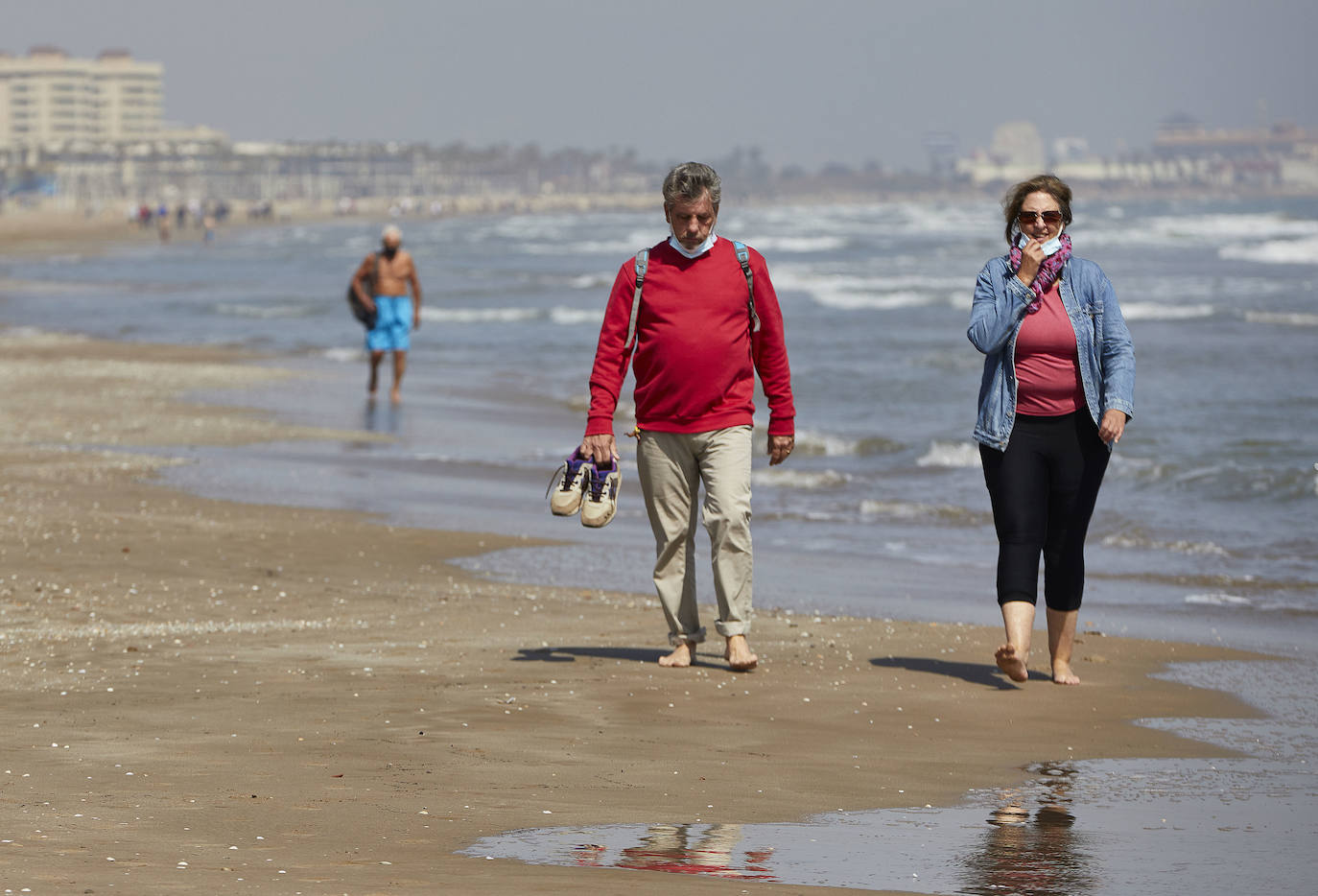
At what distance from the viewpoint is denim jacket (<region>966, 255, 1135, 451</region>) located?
5641mm

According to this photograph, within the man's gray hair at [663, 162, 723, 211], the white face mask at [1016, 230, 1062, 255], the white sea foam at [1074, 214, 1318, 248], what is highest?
the white sea foam at [1074, 214, 1318, 248]

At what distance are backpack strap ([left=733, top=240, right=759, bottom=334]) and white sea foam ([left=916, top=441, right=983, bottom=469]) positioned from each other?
23.4 ft

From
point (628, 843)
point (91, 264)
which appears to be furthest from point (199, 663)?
point (91, 264)

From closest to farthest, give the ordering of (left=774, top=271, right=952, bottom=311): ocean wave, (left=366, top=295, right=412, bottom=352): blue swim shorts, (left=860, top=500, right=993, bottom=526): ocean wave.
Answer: (left=860, top=500, right=993, bottom=526): ocean wave → (left=366, top=295, right=412, bottom=352): blue swim shorts → (left=774, top=271, right=952, bottom=311): ocean wave

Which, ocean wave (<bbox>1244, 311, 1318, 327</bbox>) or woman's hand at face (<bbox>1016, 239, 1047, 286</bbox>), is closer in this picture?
woman's hand at face (<bbox>1016, 239, 1047, 286</bbox>)

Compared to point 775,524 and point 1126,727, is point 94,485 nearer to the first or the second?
point 775,524

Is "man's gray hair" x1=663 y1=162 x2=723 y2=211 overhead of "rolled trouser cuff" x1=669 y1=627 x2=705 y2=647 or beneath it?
overhead

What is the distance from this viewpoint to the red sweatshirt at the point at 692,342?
575 cm

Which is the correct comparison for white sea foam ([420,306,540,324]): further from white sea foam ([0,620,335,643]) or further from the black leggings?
the black leggings

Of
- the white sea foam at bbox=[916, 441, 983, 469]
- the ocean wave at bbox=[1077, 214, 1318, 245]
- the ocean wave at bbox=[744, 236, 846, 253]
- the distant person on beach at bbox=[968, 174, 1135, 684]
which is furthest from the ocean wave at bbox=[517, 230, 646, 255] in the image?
the distant person on beach at bbox=[968, 174, 1135, 684]

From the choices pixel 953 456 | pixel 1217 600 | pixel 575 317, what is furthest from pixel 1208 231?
pixel 1217 600

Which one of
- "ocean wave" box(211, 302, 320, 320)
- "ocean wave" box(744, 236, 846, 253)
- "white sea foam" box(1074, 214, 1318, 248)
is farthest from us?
Answer: "ocean wave" box(744, 236, 846, 253)

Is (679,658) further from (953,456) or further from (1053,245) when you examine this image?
(953,456)

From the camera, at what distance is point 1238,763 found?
16.1ft
